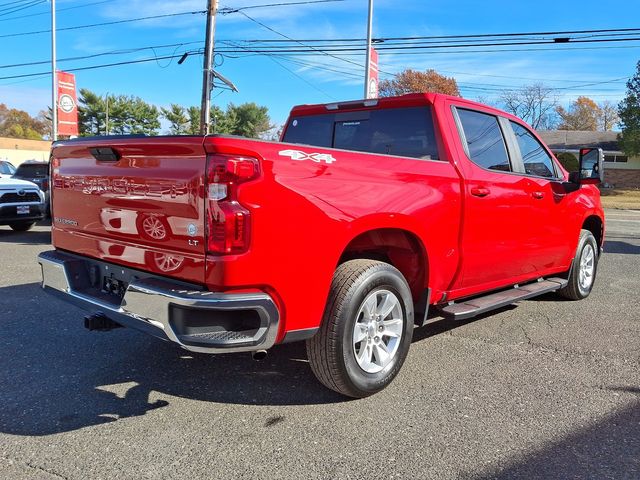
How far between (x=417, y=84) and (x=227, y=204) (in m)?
51.4

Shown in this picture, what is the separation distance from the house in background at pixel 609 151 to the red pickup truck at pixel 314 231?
40.0 metres

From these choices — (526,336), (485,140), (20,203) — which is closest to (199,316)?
(485,140)

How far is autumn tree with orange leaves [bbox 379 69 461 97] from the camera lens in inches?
2004

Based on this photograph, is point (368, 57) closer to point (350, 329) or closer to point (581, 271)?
point (581, 271)

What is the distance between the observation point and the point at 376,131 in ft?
15.0

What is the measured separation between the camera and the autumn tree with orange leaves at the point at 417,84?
50.9 meters

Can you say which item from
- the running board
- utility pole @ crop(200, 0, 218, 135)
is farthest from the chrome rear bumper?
utility pole @ crop(200, 0, 218, 135)

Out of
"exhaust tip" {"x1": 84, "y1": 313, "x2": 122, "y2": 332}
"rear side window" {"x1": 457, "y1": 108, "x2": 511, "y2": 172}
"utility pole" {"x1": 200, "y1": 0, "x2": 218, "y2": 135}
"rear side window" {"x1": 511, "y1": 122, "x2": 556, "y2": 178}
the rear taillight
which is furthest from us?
"utility pole" {"x1": 200, "y1": 0, "x2": 218, "y2": 135}

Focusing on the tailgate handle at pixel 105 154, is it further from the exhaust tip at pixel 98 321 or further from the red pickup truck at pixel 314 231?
the exhaust tip at pixel 98 321

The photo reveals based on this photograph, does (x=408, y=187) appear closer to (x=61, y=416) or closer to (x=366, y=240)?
(x=366, y=240)

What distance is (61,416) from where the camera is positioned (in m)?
3.19

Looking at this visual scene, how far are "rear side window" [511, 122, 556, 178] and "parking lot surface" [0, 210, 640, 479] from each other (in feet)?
5.11

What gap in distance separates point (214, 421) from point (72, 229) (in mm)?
1733

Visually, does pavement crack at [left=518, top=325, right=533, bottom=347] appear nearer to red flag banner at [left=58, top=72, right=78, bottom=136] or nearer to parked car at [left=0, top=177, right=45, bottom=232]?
parked car at [left=0, top=177, right=45, bottom=232]
